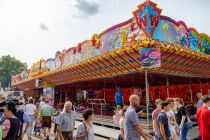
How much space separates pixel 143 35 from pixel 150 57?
3.31 ft

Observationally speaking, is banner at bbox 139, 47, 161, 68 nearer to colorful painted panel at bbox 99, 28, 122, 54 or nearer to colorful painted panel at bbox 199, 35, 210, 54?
colorful painted panel at bbox 99, 28, 122, 54

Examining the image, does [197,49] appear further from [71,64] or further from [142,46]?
[71,64]

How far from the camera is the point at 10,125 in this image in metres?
3.48

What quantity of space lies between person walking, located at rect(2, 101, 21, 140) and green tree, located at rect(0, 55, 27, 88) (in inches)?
2430

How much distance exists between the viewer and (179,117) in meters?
6.92

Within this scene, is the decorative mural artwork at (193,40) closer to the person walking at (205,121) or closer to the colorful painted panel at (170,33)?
the colorful painted panel at (170,33)

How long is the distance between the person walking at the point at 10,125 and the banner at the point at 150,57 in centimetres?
658

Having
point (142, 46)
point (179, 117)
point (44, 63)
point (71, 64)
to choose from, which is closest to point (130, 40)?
point (142, 46)

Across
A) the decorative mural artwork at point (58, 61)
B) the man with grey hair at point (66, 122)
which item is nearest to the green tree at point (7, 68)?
the decorative mural artwork at point (58, 61)

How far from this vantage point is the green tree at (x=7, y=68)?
2345 inches

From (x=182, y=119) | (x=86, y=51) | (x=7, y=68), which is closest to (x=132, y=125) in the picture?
(x=182, y=119)

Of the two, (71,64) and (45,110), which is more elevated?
(71,64)

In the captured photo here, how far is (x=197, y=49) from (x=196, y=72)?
1659mm

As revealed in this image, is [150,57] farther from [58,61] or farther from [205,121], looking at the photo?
[58,61]
